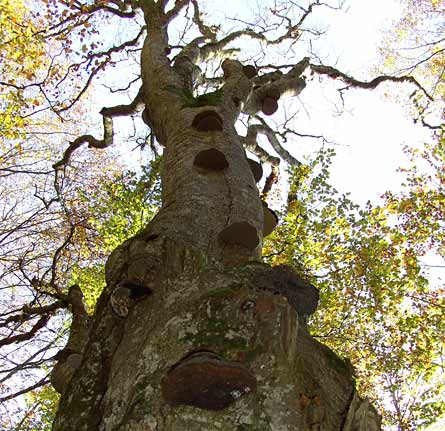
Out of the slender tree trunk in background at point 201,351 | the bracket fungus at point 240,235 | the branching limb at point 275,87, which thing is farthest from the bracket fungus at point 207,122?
the branching limb at point 275,87

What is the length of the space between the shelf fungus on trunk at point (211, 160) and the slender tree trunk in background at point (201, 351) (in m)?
0.89

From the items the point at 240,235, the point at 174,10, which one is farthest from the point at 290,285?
the point at 174,10

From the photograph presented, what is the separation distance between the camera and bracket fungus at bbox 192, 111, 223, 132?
16.3 feet

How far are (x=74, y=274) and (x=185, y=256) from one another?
30.9ft

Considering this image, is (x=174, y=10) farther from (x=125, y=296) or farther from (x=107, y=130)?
(x=125, y=296)

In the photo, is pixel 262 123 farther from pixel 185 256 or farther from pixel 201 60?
pixel 185 256

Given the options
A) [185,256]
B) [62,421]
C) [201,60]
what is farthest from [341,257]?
[62,421]

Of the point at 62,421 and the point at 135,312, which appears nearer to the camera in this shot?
the point at 62,421

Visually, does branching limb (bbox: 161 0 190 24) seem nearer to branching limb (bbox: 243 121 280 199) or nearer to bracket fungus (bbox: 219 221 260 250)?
branching limb (bbox: 243 121 280 199)

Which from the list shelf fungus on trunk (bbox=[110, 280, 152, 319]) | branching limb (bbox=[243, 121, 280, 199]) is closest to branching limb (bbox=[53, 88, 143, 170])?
branching limb (bbox=[243, 121, 280, 199])

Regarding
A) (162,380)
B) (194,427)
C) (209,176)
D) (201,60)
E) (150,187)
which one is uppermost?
(201,60)

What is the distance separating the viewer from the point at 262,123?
37.4 feet

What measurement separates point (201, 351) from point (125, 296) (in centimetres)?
83

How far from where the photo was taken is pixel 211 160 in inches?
167
